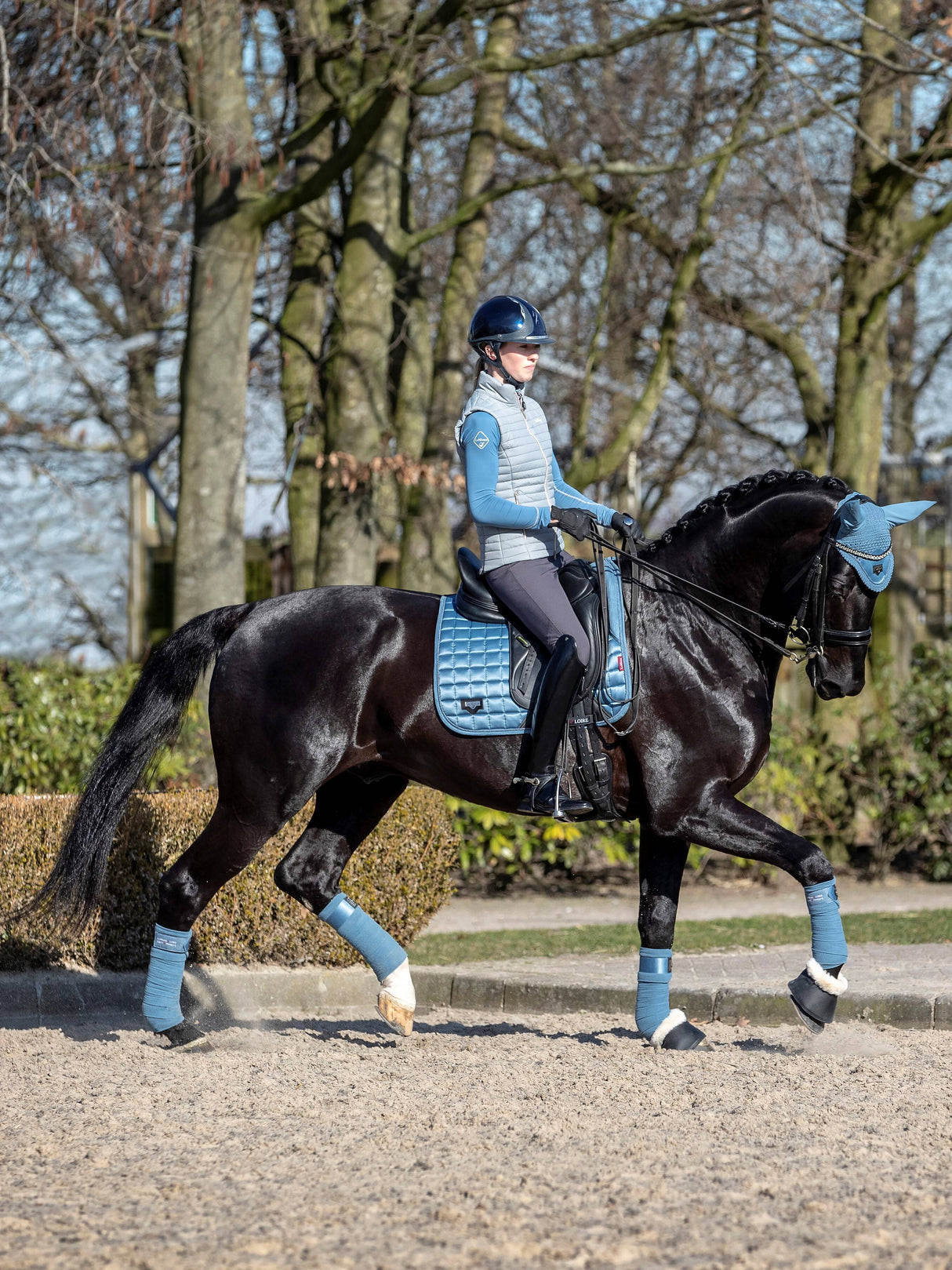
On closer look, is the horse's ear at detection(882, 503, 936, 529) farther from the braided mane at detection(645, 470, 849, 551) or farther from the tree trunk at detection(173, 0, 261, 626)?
the tree trunk at detection(173, 0, 261, 626)

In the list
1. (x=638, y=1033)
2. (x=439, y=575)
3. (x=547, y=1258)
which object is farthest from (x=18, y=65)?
(x=547, y=1258)

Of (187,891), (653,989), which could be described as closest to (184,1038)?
(187,891)

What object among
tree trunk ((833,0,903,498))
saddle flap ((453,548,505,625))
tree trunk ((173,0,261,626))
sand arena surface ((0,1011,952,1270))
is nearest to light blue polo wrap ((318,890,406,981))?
sand arena surface ((0,1011,952,1270))

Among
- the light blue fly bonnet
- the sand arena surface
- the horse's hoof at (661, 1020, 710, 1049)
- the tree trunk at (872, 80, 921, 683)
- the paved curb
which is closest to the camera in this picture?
the sand arena surface

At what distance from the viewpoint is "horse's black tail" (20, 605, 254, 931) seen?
20.0 ft

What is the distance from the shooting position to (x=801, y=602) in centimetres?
561

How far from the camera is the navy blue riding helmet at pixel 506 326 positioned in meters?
5.65

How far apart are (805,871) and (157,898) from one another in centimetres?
333

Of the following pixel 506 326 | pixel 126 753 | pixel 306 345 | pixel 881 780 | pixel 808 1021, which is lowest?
pixel 808 1021

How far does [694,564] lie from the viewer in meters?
5.84

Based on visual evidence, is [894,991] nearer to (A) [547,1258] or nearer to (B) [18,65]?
(A) [547,1258]

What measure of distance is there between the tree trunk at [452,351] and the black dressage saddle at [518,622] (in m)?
6.93

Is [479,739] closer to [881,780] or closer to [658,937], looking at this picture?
[658,937]

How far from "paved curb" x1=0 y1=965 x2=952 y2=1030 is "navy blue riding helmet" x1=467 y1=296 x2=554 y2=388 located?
10.2 ft
